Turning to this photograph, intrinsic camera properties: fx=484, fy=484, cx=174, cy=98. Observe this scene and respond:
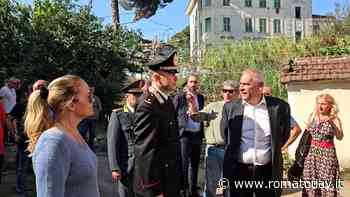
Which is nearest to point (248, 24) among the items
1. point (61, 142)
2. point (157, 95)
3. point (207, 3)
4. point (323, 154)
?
point (207, 3)

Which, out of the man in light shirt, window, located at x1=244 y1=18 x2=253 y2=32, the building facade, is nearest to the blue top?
the man in light shirt

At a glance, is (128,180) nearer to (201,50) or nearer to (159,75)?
(159,75)

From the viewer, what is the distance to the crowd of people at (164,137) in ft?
8.70

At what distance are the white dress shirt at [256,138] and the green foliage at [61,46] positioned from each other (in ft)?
36.1

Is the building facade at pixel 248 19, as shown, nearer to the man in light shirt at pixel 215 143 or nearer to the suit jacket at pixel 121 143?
the man in light shirt at pixel 215 143

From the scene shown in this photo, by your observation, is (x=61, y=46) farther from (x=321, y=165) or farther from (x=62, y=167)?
(x=62, y=167)

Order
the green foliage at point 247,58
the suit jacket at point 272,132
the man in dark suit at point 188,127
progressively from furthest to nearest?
the green foliage at point 247,58 → the man in dark suit at point 188,127 → the suit jacket at point 272,132

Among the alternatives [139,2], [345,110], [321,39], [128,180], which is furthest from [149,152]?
[139,2]

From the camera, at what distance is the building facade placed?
191 ft

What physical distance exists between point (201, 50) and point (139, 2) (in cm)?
1688

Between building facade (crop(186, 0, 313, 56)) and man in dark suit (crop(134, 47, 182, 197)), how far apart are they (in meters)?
54.3

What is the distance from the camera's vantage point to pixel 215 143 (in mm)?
6434

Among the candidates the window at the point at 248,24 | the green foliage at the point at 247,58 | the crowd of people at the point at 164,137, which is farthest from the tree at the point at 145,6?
the crowd of people at the point at 164,137

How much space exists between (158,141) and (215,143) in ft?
9.03
